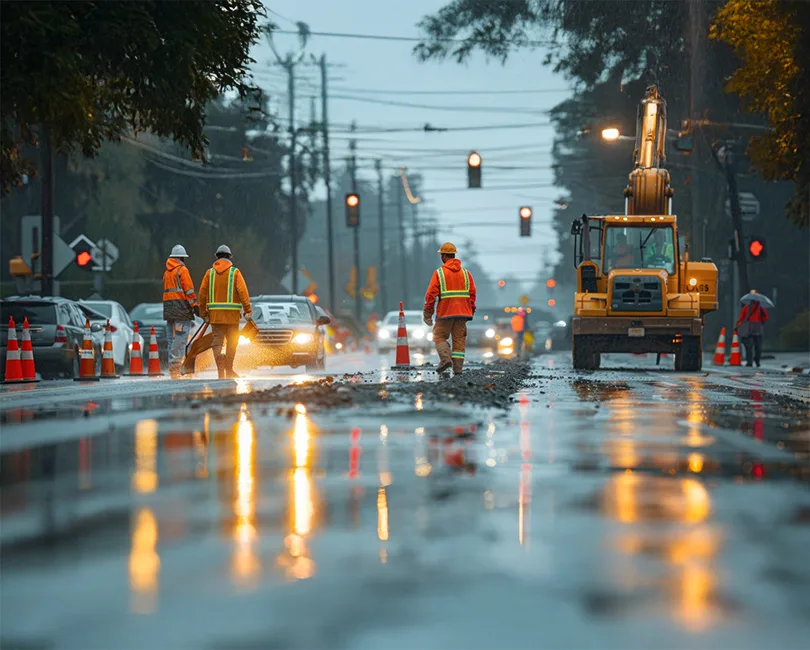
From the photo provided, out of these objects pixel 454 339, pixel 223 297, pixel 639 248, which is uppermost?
pixel 639 248

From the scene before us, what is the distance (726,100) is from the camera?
46625 millimetres

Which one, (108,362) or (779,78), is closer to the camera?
(108,362)

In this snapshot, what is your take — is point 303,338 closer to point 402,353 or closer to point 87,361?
point 402,353

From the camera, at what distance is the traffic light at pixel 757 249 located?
124 ft

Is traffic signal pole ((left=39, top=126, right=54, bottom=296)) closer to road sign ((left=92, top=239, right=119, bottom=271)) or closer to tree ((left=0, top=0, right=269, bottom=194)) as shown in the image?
road sign ((left=92, top=239, right=119, bottom=271))

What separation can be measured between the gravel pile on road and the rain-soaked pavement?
2136 mm

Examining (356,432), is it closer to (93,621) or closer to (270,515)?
(270,515)

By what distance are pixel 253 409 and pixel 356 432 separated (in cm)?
261

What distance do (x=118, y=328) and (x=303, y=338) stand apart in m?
4.08

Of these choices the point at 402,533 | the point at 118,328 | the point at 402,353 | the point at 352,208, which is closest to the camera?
the point at 402,533

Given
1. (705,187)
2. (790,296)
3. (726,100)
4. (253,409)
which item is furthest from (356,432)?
(790,296)

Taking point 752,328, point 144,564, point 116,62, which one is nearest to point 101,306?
point 752,328

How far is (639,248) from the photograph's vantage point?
30547 millimetres

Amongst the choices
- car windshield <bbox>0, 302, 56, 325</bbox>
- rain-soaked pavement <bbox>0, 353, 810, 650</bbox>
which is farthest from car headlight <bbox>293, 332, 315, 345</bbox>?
rain-soaked pavement <bbox>0, 353, 810, 650</bbox>
